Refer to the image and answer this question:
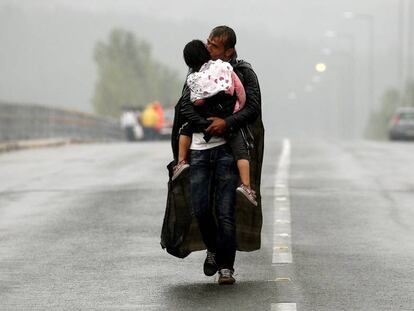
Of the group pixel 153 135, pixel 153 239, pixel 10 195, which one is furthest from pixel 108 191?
pixel 153 135

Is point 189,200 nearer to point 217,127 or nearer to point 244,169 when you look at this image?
point 244,169

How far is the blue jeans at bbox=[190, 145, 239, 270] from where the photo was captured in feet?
32.6

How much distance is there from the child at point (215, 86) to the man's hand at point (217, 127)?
91 mm

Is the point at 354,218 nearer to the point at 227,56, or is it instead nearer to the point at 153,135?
the point at 227,56

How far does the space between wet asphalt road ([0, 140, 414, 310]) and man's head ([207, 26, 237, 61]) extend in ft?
5.06

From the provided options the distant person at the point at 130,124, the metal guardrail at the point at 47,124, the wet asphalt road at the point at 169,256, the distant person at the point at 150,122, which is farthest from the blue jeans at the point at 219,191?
the distant person at the point at 130,124

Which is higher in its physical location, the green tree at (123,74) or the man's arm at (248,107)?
the man's arm at (248,107)

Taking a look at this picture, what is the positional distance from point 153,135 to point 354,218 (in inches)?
1923

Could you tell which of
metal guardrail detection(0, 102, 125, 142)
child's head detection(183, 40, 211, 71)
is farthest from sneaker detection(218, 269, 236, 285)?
metal guardrail detection(0, 102, 125, 142)

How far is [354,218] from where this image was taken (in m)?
14.8

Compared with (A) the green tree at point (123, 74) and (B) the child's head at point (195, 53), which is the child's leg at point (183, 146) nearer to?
(B) the child's head at point (195, 53)

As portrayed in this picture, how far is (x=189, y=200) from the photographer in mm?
10164

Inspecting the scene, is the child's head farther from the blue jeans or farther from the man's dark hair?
the blue jeans

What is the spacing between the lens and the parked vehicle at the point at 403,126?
192ft
